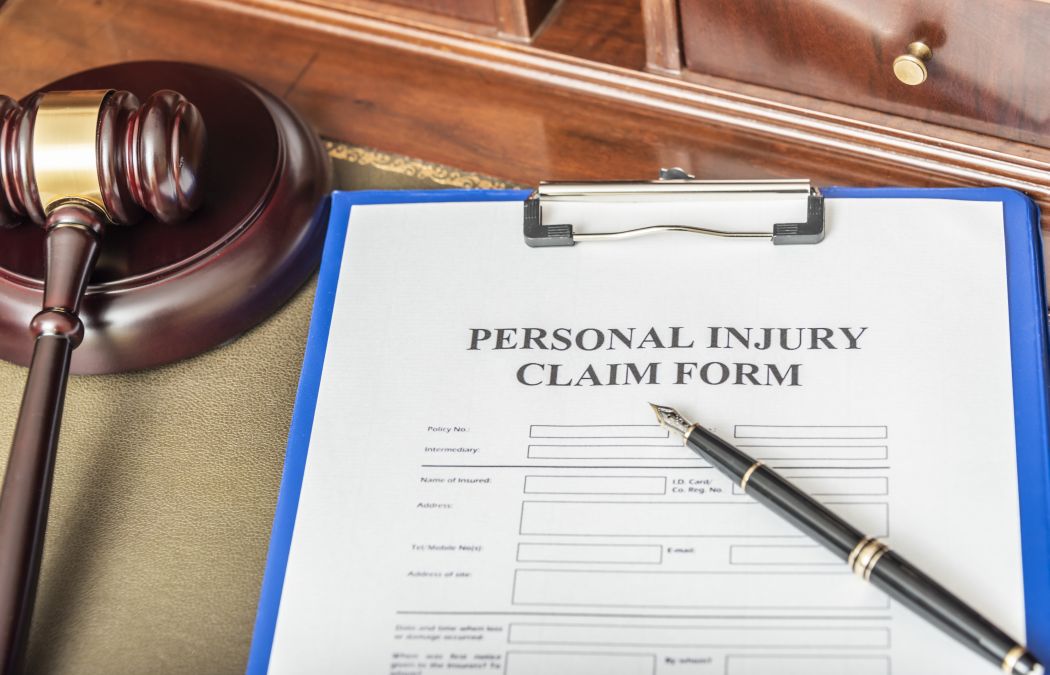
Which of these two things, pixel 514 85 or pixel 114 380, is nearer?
pixel 114 380

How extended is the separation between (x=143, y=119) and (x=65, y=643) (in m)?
0.26

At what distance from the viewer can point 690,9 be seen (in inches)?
25.7

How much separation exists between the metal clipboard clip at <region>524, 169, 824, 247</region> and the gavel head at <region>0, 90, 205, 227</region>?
18cm

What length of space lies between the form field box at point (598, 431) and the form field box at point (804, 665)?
0.35 ft

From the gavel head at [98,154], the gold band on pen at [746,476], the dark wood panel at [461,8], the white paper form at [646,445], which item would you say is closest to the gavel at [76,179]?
the gavel head at [98,154]

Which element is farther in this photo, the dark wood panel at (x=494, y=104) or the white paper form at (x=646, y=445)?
the dark wood panel at (x=494, y=104)

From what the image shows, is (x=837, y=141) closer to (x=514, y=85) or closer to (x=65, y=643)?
(x=514, y=85)

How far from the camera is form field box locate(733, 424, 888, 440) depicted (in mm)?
496

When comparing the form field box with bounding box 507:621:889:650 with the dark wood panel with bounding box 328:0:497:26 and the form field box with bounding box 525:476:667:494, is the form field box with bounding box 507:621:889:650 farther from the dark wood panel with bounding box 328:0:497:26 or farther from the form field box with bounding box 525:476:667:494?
the dark wood panel with bounding box 328:0:497:26

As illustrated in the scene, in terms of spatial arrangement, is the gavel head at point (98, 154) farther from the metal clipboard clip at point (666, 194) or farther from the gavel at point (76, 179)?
the metal clipboard clip at point (666, 194)

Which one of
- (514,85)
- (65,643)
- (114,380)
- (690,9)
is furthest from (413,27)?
(65,643)

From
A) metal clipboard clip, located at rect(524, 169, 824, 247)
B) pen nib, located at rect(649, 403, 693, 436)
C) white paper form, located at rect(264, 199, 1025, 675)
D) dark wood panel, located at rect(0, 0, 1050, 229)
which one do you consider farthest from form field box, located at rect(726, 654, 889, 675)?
dark wood panel, located at rect(0, 0, 1050, 229)

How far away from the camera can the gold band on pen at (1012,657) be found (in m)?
0.43

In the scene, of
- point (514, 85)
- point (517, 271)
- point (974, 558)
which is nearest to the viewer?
point (974, 558)
